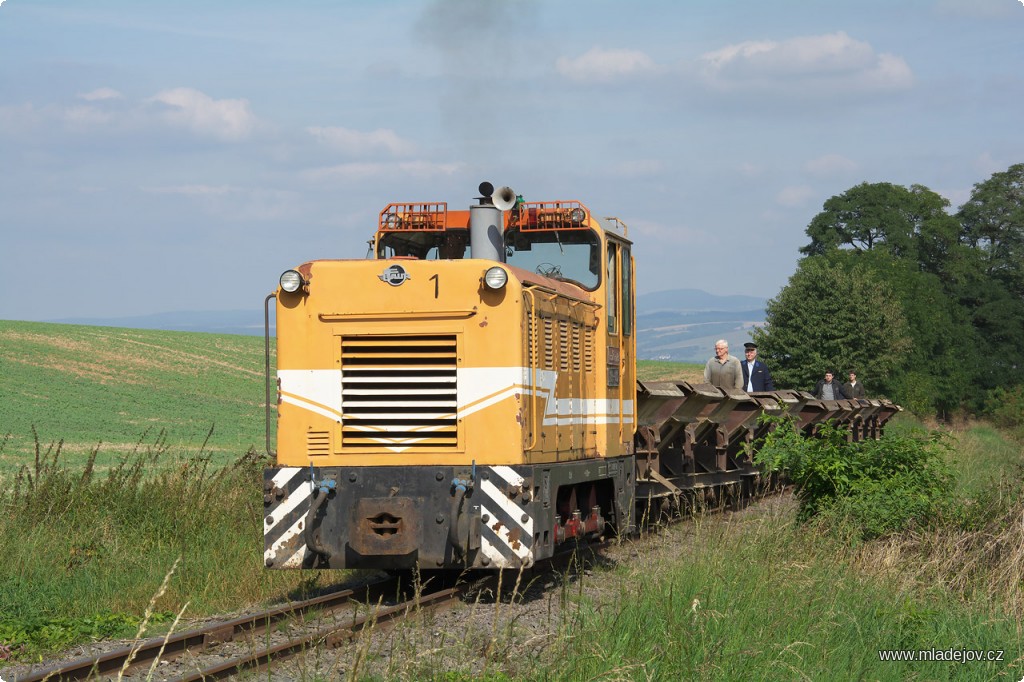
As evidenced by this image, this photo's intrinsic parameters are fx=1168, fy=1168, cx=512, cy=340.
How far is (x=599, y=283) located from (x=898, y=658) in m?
4.64

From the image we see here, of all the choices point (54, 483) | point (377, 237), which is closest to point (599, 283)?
point (377, 237)

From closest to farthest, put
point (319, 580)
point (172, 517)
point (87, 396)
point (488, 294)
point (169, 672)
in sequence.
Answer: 1. point (169, 672)
2. point (488, 294)
3. point (319, 580)
4. point (172, 517)
5. point (87, 396)

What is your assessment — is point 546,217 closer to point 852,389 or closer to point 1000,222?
point 852,389

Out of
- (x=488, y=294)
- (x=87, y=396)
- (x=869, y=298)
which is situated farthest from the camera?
(x=869, y=298)

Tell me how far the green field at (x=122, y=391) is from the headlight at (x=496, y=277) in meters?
14.5

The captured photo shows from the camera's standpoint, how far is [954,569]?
29.9ft

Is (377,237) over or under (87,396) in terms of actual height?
over

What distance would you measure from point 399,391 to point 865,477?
4.61 metres

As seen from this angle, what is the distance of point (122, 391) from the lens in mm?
43500

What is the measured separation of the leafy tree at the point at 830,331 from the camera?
4869cm

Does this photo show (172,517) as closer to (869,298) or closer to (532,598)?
(532,598)

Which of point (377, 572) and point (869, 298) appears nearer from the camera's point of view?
point (377, 572)

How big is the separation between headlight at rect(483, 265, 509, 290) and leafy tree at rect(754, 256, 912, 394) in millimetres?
41031

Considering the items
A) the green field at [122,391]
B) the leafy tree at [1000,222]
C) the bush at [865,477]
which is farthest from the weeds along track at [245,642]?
the leafy tree at [1000,222]
